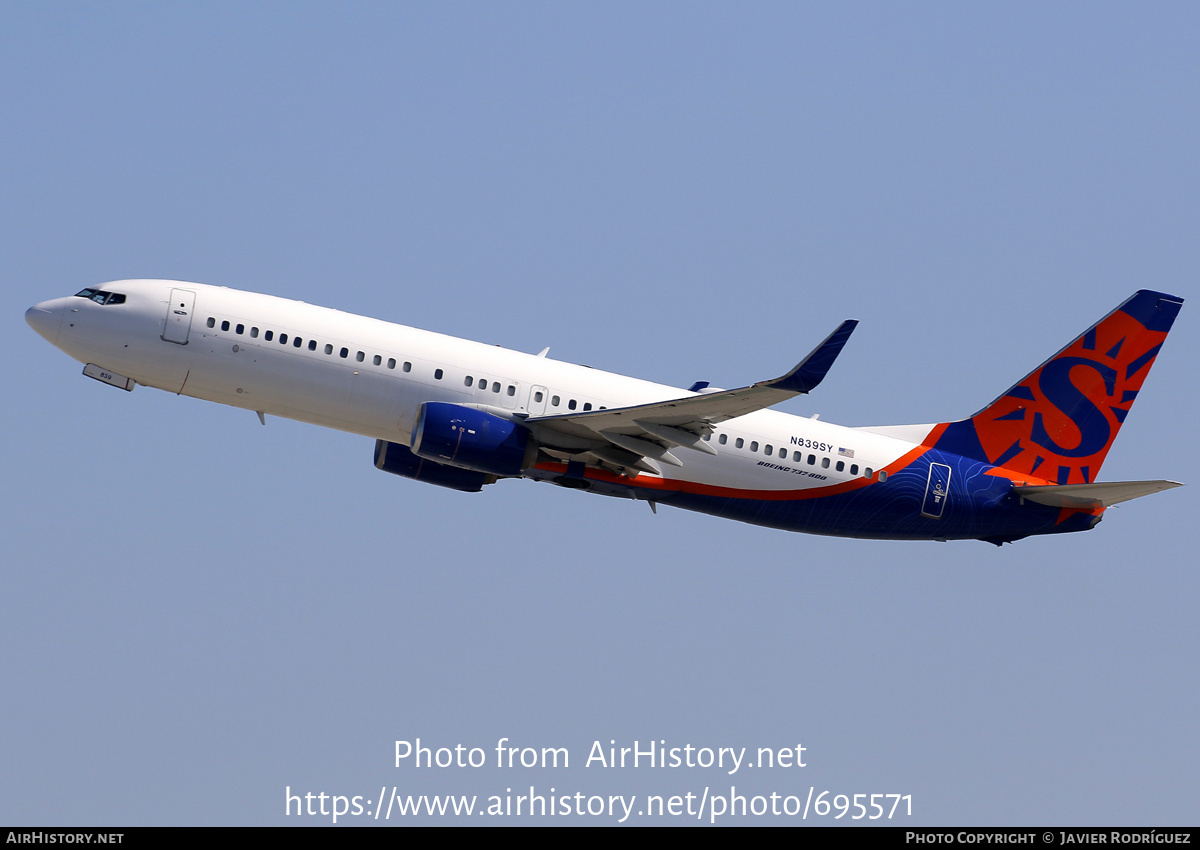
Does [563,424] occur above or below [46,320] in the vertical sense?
below

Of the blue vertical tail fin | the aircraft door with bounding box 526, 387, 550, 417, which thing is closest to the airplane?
the aircraft door with bounding box 526, 387, 550, 417

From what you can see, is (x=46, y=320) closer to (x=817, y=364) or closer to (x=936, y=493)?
(x=817, y=364)

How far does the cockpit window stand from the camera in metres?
39.4

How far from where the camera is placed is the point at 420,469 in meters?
42.8

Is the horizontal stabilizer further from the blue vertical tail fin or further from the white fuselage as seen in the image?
the white fuselage

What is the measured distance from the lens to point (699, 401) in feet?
121

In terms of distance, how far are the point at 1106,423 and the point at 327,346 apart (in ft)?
86.6

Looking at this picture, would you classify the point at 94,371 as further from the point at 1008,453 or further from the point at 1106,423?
the point at 1106,423

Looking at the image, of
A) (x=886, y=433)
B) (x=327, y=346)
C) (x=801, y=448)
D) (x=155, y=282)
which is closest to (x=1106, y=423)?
(x=886, y=433)

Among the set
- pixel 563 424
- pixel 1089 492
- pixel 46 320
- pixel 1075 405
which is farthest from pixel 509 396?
pixel 1075 405

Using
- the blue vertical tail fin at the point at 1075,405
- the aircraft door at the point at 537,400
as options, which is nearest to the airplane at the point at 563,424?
the aircraft door at the point at 537,400

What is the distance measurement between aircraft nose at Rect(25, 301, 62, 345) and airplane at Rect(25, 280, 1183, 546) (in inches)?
2.3

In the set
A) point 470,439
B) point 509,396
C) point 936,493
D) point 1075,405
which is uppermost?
point 1075,405

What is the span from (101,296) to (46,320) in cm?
171
